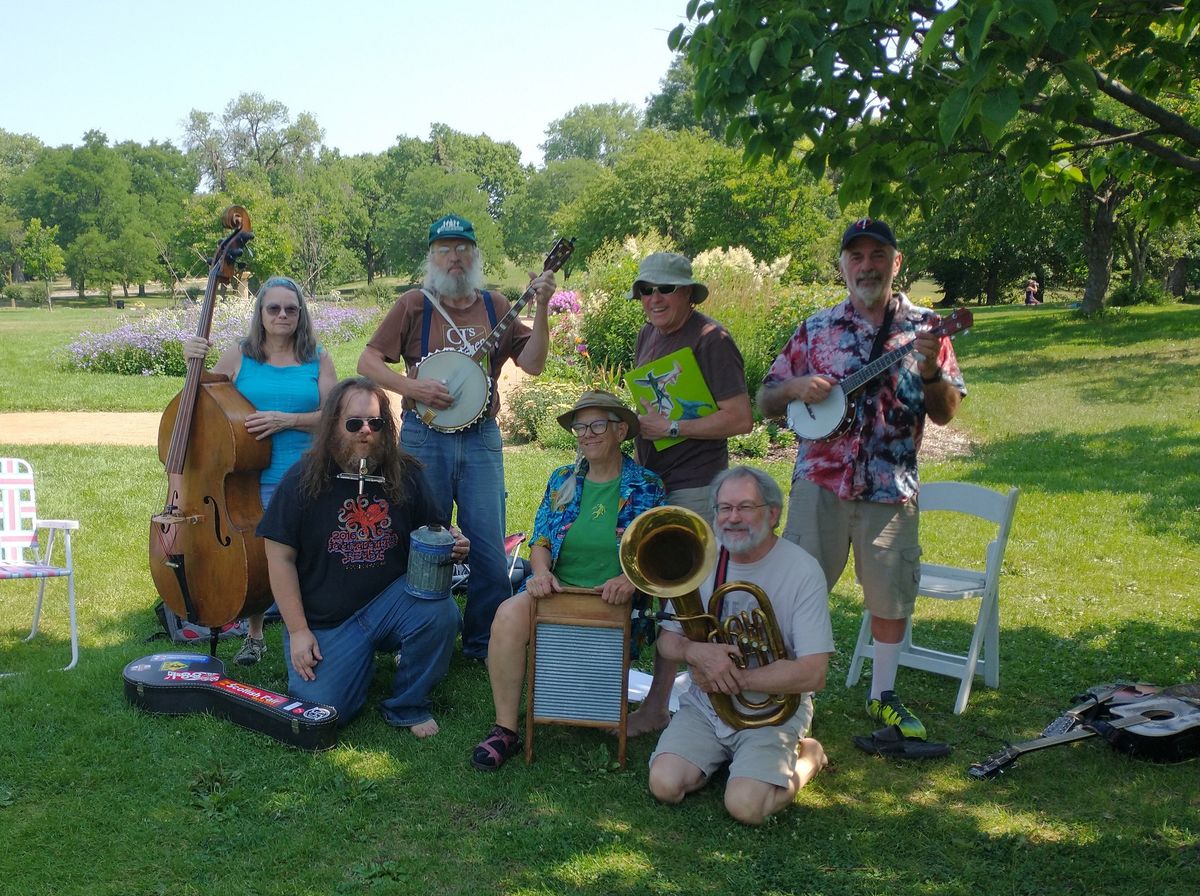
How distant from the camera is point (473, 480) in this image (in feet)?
15.9

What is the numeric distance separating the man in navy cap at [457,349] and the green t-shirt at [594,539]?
2.54ft

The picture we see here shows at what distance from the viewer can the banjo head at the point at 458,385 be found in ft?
15.4

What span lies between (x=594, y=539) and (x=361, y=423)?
1.13 metres

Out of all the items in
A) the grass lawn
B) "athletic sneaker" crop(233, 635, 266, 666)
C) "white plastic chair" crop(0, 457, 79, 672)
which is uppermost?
"white plastic chair" crop(0, 457, 79, 672)

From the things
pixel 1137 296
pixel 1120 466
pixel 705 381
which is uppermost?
pixel 1137 296

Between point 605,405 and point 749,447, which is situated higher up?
point 605,405

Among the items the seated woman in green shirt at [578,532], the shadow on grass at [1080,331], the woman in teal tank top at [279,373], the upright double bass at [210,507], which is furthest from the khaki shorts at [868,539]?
the shadow on grass at [1080,331]

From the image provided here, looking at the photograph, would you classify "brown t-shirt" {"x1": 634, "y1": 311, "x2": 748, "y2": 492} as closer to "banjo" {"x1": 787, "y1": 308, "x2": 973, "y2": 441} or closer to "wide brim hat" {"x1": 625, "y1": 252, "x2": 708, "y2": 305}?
"wide brim hat" {"x1": 625, "y1": 252, "x2": 708, "y2": 305}

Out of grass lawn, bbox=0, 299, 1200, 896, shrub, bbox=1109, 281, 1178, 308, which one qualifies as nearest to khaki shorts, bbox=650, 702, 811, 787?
grass lawn, bbox=0, 299, 1200, 896

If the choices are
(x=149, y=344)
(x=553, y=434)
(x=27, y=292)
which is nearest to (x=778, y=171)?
(x=149, y=344)

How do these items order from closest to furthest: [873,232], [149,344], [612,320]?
[873,232]
[612,320]
[149,344]

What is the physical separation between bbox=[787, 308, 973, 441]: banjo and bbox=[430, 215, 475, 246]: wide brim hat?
175 cm

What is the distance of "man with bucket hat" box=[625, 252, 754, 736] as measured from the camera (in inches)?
164

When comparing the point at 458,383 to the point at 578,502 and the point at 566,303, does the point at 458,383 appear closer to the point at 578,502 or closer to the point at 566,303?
the point at 578,502
